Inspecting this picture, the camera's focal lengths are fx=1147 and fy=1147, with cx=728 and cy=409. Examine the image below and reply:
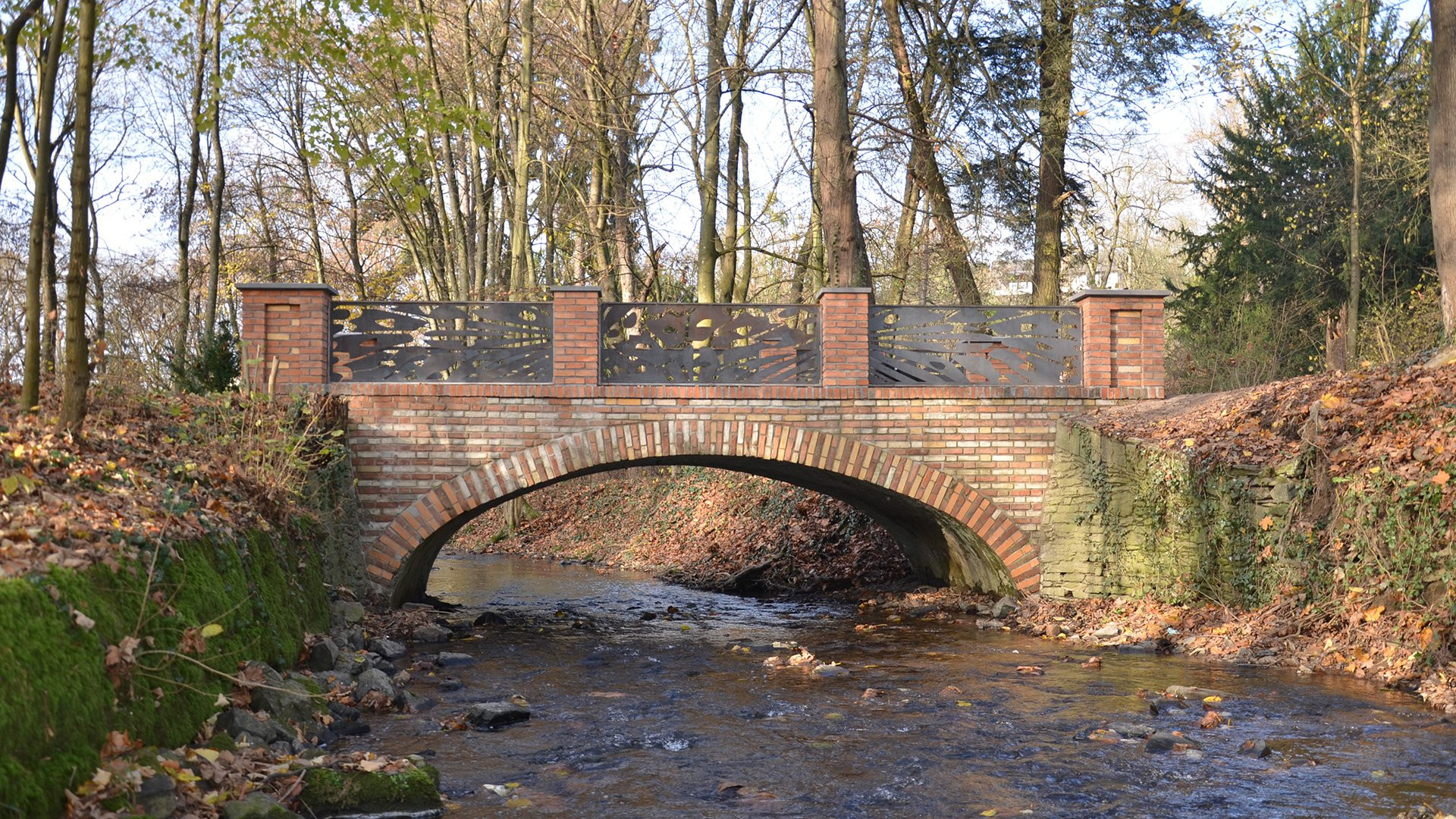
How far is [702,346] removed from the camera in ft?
36.3

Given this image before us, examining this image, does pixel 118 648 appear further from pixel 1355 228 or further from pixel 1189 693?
pixel 1355 228

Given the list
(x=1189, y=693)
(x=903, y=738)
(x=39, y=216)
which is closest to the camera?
(x=903, y=738)

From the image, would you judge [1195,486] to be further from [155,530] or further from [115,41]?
[115,41]

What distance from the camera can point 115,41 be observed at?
14.0 metres

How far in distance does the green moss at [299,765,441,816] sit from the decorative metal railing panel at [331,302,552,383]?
6.14m

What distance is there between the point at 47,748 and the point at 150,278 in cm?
2693

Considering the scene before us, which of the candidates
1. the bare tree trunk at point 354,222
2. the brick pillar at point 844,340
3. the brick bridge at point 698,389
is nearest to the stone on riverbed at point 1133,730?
the brick bridge at point 698,389

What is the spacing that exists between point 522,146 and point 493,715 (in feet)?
38.0

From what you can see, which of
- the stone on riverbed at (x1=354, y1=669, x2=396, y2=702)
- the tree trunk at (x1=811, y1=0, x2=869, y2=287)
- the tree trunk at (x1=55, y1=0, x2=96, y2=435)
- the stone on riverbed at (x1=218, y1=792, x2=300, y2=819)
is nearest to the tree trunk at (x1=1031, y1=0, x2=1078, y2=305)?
the tree trunk at (x1=811, y1=0, x2=869, y2=287)

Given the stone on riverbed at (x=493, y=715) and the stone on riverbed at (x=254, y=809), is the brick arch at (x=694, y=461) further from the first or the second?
the stone on riverbed at (x=254, y=809)

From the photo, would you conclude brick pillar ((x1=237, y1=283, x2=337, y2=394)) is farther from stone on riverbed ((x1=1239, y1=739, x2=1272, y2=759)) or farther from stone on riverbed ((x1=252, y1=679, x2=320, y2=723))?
stone on riverbed ((x1=1239, y1=739, x2=1272, y2=759))

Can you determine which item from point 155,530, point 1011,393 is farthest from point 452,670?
point 1011,393

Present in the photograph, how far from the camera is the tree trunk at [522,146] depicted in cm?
1656

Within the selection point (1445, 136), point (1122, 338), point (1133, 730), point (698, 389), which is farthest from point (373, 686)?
point (1445, 136)
